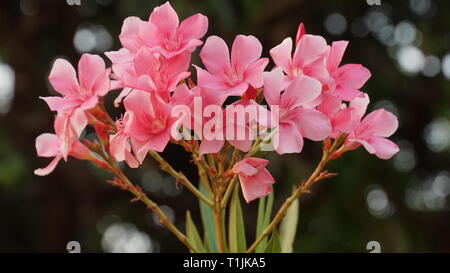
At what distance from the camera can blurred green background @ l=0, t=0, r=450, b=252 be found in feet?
8.23

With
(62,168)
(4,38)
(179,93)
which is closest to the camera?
(179,93)

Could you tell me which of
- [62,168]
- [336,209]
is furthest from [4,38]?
[336,209]

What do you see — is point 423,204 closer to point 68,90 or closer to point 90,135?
point 90,135

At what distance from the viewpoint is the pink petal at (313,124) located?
0.56m

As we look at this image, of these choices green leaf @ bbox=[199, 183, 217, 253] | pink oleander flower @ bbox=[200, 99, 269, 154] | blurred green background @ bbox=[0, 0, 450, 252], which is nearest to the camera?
pink oleander flower @ bbox=[200, 99, 269, 154]

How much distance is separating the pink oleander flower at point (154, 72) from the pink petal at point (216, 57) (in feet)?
0.07

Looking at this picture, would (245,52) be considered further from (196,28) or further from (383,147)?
(383,147)

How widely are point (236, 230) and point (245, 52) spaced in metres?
0.23

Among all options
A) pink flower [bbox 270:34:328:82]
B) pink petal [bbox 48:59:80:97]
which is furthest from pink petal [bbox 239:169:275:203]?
pink petal [bbox 48:59:80:97]

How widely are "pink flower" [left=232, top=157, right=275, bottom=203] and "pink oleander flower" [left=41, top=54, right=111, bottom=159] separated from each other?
16 centimetres

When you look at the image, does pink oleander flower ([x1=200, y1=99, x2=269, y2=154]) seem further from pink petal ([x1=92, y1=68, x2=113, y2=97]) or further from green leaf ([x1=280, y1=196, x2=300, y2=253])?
green leaf ([x1=280, y1=196, x2=300, y2=253])

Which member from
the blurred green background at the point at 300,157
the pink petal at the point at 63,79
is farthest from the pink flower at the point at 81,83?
the blurred green background at the point at 300,157

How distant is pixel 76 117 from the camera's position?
582 millimetres
